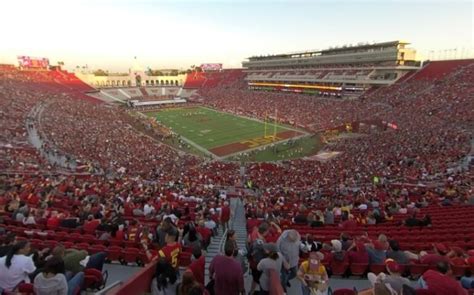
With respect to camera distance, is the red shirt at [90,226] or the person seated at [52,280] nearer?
the person seated at [52,280]

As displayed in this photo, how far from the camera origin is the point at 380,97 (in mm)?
56688

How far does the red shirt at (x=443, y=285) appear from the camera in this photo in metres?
4.28

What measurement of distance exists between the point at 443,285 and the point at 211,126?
5433cm

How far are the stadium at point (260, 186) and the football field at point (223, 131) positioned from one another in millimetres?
384

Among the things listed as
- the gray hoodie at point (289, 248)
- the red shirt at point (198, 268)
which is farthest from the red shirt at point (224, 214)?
the red shirt at point (198, 268)

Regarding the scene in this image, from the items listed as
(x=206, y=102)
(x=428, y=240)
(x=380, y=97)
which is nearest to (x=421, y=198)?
(x=428, y=240)

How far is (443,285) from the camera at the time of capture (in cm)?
436

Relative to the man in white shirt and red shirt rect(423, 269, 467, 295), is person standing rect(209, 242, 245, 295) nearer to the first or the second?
red shirt rect(423, 269, 467, 295)

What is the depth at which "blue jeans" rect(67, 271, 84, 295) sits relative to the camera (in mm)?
4980

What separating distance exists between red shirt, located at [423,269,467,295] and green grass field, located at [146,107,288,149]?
39989mm

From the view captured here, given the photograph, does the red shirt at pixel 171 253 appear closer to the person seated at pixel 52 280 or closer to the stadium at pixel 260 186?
the stadium at pixel 260 186

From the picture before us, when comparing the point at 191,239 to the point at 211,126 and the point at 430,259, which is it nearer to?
the point at 430,259

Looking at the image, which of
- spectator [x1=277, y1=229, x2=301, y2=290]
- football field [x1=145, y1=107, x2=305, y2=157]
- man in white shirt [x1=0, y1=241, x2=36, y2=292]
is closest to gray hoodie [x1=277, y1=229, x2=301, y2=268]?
spectator [x1=277, y1=229, x2=301, y2=290]

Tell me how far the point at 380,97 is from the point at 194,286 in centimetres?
5939
